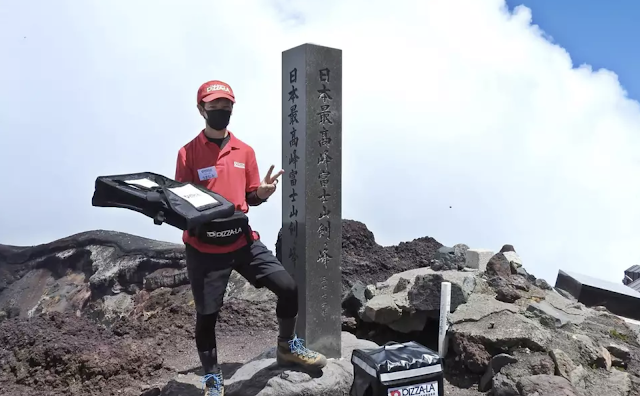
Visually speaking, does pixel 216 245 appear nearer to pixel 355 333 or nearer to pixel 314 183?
pixel 314 183

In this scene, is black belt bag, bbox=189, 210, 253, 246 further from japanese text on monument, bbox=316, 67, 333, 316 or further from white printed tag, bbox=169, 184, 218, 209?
japanese text on monument, bbox=316, 67, 333, 316

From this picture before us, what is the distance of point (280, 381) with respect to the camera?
16.8 ft

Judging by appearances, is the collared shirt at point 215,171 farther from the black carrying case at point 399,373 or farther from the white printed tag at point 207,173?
the black carrying case at point 399,373

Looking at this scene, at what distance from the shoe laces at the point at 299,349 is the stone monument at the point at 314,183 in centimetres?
28

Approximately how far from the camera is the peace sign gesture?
16.9 ft

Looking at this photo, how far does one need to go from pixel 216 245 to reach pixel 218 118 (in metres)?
1.00

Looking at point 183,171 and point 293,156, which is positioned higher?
point 293,156

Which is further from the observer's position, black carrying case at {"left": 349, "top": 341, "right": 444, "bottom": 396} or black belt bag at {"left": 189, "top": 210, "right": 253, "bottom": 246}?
black belt bag at {"left": 189, "top": 210, "right": 253, "bottom": 246}

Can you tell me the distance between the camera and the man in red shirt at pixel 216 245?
485cm

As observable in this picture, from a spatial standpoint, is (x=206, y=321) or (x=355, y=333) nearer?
(x=206, y=321)

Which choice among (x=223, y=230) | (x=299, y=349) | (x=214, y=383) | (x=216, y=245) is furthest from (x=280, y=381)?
(x=223, y=230)

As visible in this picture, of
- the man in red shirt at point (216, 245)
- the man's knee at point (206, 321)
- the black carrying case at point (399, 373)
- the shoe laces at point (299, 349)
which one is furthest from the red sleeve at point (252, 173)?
the black carrying case at point (399, 373)

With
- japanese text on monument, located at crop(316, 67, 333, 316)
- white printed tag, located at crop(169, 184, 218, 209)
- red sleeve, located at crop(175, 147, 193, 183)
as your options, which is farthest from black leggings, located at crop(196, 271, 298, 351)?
red sleeve, located at crop(175, 147, 193, 183)

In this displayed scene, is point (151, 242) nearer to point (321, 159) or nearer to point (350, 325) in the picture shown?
point (350, 325)
